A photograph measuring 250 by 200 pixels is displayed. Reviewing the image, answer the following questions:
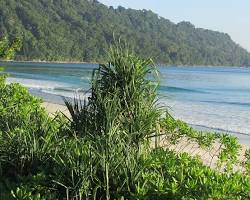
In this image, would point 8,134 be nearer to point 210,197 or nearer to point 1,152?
point 1,152

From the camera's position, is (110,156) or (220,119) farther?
(220,119)

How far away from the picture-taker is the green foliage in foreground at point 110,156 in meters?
3.92

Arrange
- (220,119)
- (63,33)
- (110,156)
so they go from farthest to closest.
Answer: (63,33) → (220,119) → (110,156)

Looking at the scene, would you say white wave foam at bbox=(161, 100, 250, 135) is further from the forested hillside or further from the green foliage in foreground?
the forested hillside

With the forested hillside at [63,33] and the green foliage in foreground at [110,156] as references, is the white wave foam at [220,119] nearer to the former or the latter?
the green foliage in foreground at [110,156]

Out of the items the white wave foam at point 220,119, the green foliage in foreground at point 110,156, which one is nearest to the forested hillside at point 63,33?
the white wave foam at point 220,119

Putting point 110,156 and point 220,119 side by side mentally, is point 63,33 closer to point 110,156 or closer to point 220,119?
point 220,119

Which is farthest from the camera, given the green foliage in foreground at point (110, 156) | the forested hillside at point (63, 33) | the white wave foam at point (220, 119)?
the forested hillside at point (63, 33)

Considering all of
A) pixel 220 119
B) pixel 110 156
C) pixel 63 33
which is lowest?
pixel 220 119

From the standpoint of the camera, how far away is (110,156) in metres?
4.32

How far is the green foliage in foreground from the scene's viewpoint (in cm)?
392

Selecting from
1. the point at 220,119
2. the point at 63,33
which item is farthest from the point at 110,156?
the point at 63,33

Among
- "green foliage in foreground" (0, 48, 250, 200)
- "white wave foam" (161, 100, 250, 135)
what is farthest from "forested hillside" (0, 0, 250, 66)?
"green foliage in foreground" (0, 48, 250, 200)

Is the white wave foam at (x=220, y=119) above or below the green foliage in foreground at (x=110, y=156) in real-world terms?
below
